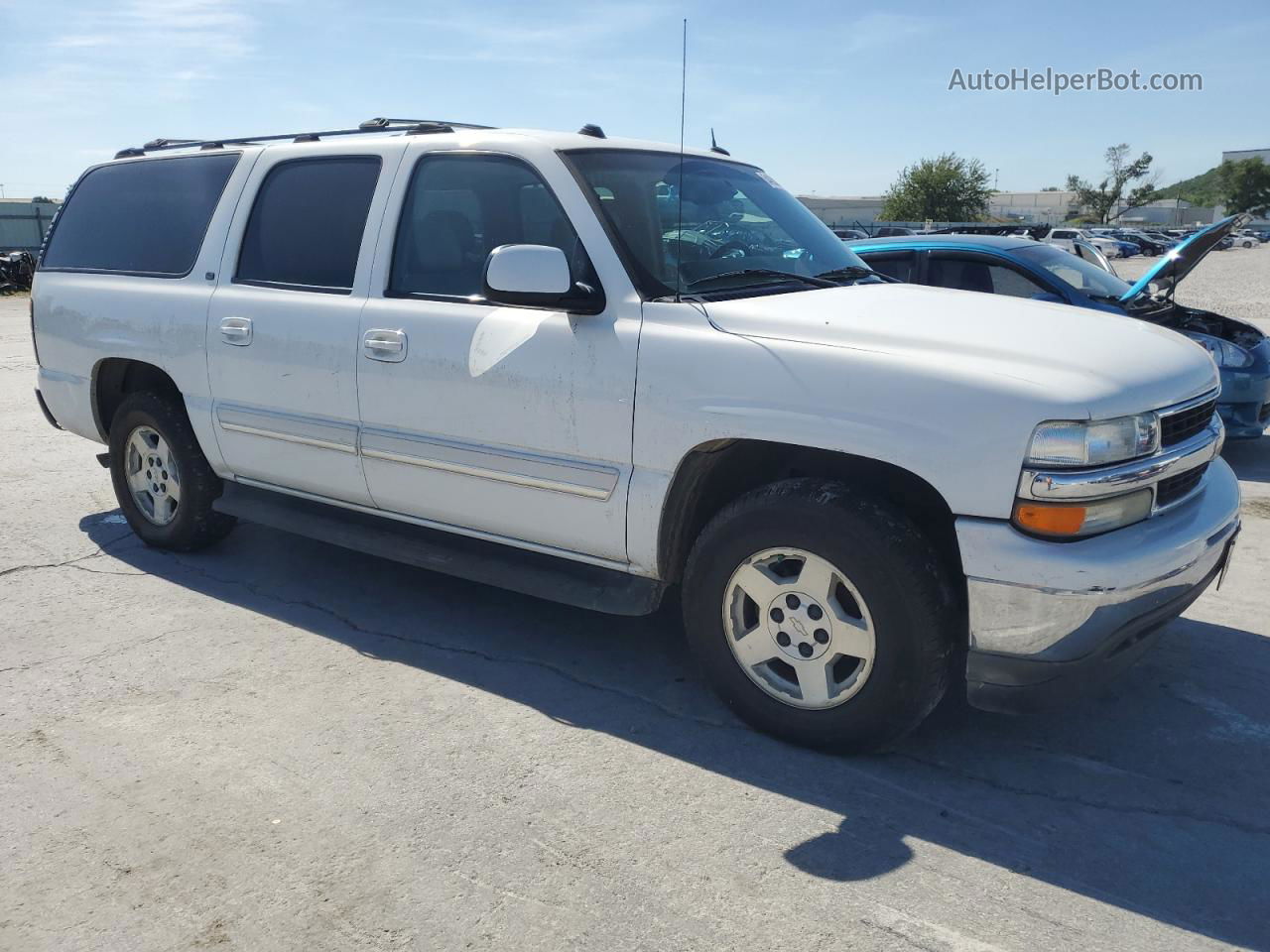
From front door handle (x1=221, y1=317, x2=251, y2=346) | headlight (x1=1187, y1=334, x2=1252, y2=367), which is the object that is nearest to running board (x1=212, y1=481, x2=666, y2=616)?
front door handle (x1=221, y1=317, x2=251, y2=346)

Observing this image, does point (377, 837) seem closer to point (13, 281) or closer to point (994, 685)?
point (994, 685)

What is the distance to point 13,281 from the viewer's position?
83.8 ft

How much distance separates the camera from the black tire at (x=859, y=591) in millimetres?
3125

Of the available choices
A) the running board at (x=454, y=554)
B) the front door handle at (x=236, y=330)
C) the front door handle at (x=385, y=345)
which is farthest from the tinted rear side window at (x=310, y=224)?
the running board at (x=454, y=554)

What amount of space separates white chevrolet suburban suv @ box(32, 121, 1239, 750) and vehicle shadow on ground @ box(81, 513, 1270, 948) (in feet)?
0.72

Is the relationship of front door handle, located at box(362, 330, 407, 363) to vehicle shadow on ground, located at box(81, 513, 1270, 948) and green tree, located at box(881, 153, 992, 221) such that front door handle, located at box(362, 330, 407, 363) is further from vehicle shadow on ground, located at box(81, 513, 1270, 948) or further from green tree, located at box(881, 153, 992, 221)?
green tree, located at box(881, 153, 992, 221)

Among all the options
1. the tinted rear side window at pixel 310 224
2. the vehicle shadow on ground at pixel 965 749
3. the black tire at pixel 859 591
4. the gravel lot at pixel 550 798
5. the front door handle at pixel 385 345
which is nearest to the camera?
the gravel lot at pixel 550 798

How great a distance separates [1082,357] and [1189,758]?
4.55ft

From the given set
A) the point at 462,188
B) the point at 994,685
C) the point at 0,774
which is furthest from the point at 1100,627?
the point at 0,774

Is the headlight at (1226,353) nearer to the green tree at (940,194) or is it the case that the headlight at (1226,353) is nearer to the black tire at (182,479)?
the black tire at (182,479)

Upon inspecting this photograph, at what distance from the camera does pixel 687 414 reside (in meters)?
3.42

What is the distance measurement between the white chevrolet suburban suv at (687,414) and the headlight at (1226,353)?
4501 millimetres

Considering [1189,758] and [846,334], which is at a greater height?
[846,334]

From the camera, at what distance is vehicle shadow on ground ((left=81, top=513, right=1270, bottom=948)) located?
113 inches
